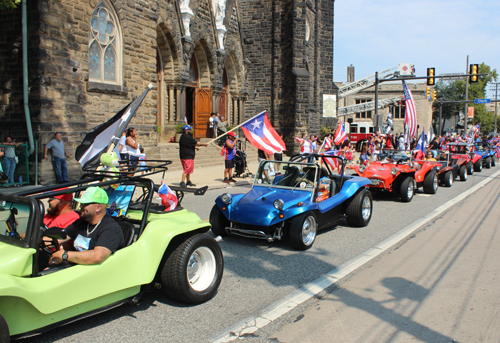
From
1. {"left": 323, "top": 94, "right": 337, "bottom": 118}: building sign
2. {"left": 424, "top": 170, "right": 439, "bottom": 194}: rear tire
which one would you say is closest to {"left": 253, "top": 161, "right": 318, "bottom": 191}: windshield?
{"left": 424, "top": 170, "right": 439, "bottom": 194}: rear tire

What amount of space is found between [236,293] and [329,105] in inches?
1089

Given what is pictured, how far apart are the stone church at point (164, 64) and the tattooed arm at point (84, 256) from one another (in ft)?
30.5

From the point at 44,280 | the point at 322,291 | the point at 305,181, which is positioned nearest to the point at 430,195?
the point at 305,181

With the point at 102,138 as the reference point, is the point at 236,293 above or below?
below

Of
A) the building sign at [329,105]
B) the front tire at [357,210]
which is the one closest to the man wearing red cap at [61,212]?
the front tire at [357,210]

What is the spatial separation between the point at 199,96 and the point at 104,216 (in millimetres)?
19387

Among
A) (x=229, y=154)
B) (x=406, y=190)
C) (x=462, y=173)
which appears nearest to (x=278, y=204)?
(x=406, y=190)

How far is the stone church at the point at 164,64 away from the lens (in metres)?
11.8

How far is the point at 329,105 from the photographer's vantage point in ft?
101

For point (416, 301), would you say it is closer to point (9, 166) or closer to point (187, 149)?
point (187, 149)

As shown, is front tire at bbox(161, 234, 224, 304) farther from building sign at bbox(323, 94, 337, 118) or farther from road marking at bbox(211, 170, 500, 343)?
building sign at bbox(323, 94, 337, 118)

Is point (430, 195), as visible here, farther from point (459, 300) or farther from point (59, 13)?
point (59, 13)

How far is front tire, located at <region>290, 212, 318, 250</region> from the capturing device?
586cm

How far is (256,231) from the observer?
5996 mm
